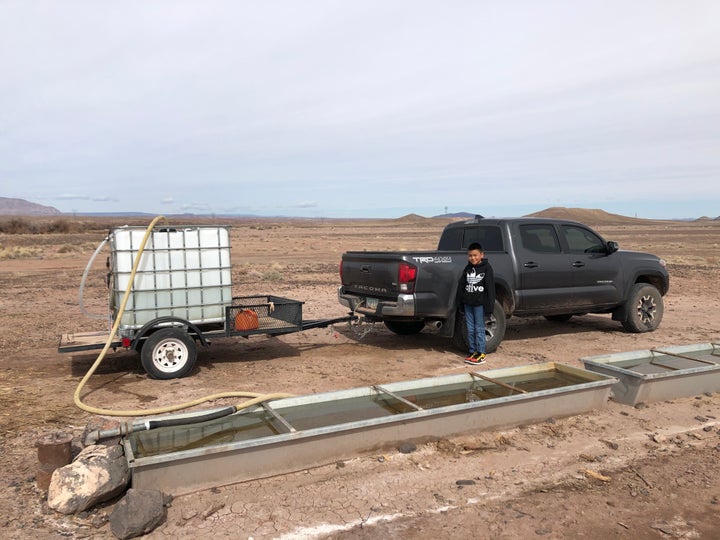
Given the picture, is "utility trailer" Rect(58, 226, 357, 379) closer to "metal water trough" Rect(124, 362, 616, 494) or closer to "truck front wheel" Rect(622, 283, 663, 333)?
"metal water trough" Rect(124, 362, 616, 494)

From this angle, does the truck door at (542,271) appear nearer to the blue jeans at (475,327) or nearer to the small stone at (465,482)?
the blue jeans at (475,327)

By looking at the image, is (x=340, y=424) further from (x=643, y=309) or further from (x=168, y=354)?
(x=643, y=309)

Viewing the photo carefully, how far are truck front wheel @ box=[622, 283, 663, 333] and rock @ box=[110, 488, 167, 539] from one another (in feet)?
28.8

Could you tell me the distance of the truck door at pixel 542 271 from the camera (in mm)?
9117

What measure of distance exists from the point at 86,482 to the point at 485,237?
6.98m

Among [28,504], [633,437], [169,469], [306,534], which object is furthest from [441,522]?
[28,504]

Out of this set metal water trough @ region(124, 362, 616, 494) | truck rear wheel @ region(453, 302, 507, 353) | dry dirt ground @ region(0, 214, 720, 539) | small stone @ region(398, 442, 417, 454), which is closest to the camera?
dry dirt ground @ region(0, 214, 720, 539)

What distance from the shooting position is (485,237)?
374 inches

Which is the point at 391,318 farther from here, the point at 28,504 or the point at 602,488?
the point at 28,504

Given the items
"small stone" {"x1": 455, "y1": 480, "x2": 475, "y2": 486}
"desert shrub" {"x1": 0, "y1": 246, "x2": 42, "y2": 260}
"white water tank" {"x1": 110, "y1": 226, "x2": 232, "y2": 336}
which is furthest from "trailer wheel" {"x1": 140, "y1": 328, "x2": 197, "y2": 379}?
"desert shrub" {"x1": 0, "y1": 246, "x2": 42, "y2": 260}

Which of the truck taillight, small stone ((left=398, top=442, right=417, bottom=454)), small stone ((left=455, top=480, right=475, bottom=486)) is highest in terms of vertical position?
the truck taillight

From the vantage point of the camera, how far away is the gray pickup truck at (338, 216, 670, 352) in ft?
27.0

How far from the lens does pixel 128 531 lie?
12.2ft

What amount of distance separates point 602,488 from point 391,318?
14.9 ft
